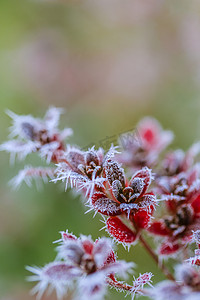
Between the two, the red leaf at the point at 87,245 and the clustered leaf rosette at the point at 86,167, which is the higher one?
the clustered leaf rosette at the point at 86,167

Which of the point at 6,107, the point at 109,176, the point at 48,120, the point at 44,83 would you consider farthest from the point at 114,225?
the point at 44,83

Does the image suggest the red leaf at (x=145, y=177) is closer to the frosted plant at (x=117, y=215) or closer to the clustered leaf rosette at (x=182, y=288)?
the frosted plant at (x=117, y=215)

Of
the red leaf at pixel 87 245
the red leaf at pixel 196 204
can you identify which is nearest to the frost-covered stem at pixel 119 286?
the red leaf at pixel 87 245

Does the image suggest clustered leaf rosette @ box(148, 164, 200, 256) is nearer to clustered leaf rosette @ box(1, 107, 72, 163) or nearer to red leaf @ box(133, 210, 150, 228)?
red leaf @ box(133, 210, 150, 228)

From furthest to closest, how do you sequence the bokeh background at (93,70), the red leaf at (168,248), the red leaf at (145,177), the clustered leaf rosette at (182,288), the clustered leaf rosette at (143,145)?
1. the bokeh background at (93,70)
2. the clustered leaf rosette at (143,145)
3. the red leaf at (168,248)
4. the red leaf at (145,177)
5. the clustered leaf rosette at (182,288)

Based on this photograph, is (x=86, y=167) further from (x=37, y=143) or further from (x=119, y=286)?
(x=119, y=286)

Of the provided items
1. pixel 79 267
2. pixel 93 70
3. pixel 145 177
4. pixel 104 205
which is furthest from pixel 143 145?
pixel 93 70

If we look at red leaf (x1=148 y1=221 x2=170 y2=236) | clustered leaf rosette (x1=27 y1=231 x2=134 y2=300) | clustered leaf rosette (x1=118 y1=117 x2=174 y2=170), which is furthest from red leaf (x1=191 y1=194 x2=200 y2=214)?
clustered leaf rosette (x1=27 y1=231 x2=134 y2=300)
